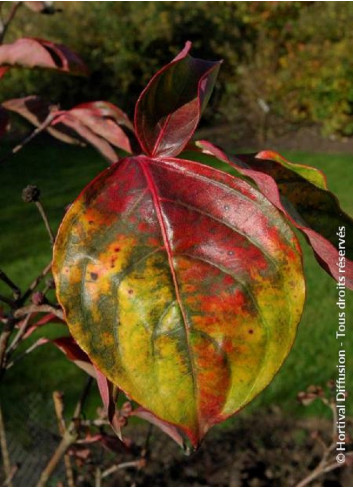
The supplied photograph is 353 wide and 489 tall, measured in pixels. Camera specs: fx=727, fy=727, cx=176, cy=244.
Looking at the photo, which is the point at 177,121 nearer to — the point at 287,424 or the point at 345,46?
the point at 287,424

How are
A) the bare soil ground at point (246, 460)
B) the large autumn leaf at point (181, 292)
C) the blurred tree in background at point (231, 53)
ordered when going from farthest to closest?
the blurred tree in background at point (231, 53) < the bare soil ground at point (246, 460) < the large autumn leaf at point (181, 292)

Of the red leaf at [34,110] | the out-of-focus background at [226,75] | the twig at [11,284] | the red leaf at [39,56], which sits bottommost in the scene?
the out-of-focus background at [226,75]

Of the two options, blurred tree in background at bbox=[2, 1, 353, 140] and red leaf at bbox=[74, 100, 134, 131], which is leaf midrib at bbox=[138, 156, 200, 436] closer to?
red leaf at bbox=[74, 100, 134, 131]

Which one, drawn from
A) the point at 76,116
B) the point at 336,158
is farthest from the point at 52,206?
the point at 76,116

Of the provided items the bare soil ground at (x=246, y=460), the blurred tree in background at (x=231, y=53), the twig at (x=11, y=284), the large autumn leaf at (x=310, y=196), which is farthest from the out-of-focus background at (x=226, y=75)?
the large autumn leaf at (x=310, y=196)

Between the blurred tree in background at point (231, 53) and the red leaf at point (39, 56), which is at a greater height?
the red leaf at point (39, 56)

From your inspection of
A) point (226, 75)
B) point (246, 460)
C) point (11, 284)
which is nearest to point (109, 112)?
point (11, 284)

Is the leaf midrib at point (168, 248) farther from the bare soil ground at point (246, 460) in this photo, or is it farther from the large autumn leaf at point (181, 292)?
the bare soil ground at point (246, 460)
